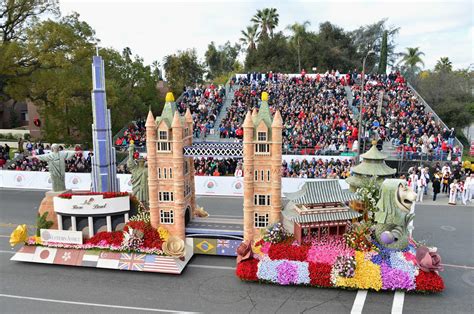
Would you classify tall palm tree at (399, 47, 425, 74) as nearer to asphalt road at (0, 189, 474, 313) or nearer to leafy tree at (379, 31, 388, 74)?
leafy tree at (379, 31, 388, 74)

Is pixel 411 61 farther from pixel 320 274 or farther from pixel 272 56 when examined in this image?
pixel 320 274

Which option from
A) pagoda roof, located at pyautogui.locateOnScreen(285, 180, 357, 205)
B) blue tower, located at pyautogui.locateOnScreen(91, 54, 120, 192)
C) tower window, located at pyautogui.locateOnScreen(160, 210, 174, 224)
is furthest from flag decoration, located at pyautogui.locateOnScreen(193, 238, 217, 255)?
blue tower, located at pyautogui.locateOnScreen(91, 54, 120, 192)

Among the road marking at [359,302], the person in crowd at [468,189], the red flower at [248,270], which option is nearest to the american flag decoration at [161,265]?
the red flower at [248,270]

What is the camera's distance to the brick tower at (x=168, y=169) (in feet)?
55.9

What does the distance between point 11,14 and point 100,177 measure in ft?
82.2

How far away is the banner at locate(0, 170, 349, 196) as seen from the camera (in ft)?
92.7

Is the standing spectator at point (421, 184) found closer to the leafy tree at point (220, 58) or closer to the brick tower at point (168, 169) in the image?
the brick tower at point (168, 169)

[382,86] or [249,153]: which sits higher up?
[382,86]

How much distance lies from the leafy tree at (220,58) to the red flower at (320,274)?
6708 cm

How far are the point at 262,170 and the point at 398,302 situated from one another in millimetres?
7325

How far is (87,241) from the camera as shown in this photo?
17.8 meters

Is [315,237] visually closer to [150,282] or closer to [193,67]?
[150,282]

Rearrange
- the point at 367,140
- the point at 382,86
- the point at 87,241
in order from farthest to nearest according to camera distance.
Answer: the point at 382,86, the point at 367,140, the point at 87,241

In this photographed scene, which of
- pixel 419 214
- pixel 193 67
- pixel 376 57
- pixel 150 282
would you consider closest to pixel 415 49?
pixel 376 57
